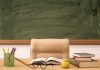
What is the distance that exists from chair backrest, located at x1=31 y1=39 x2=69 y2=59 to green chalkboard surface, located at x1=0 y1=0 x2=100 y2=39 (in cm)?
103

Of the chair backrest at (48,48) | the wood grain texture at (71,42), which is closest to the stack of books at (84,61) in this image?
the chair backrest at (48,48)

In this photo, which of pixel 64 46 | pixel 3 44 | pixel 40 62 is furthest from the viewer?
pixel 3 44

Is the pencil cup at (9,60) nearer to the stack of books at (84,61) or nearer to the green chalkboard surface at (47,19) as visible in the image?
the stack of books at (84,61)

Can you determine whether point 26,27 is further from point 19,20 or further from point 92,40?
point 92,40

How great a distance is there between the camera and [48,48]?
249 cm

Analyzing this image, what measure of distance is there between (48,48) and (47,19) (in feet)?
3.65

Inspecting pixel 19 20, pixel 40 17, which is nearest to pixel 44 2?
pixel 40 17

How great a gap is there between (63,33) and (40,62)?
1647mm

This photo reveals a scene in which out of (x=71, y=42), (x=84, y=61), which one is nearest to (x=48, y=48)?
(x=84, y=61)

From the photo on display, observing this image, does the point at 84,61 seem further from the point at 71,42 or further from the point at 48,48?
the point at 71,42

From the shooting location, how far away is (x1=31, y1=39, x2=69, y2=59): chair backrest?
8.14 ft

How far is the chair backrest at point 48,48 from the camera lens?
248 cm

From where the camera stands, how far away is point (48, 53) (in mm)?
2518

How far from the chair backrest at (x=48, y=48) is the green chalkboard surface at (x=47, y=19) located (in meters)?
1.03
